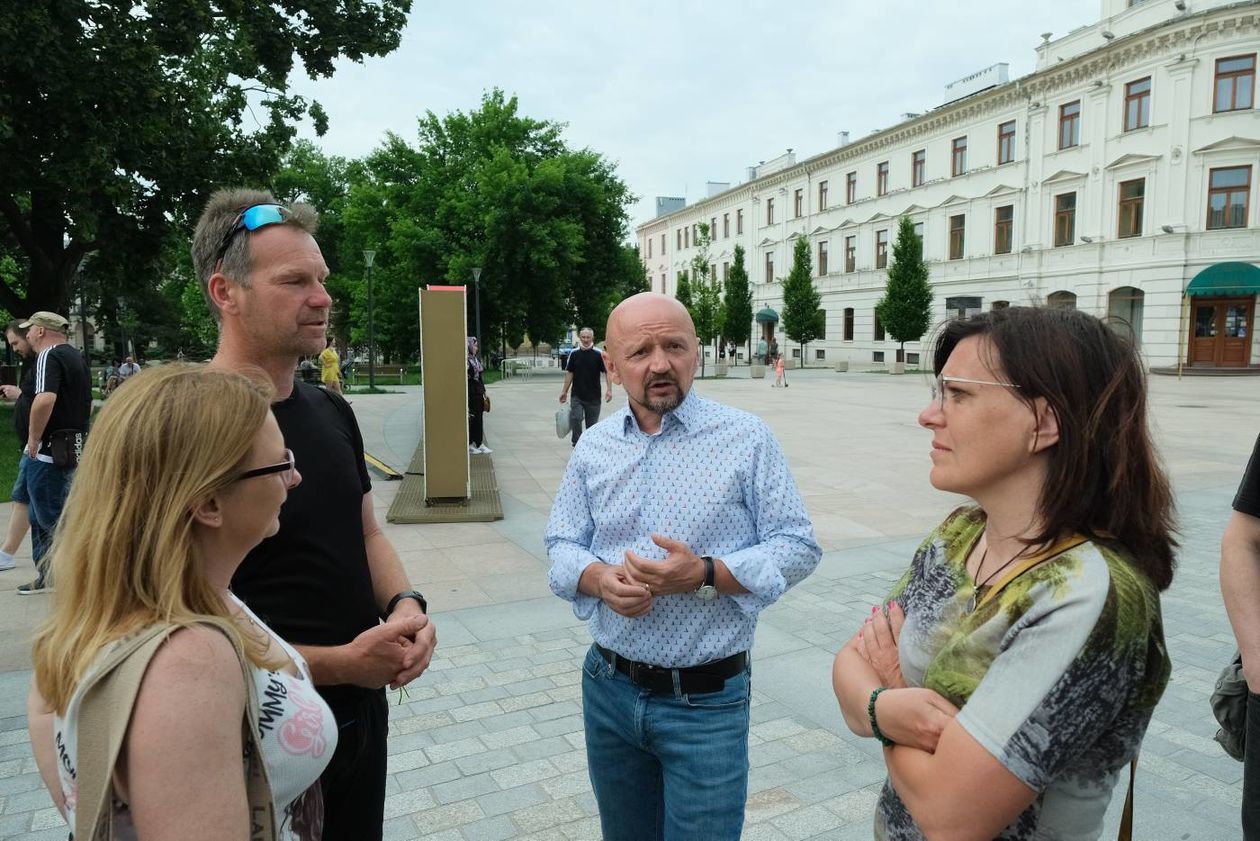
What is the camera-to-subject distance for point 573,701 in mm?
4336

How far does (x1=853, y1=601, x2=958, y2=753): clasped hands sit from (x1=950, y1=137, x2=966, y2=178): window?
44534 mm

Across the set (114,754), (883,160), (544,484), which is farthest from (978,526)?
(883,160)

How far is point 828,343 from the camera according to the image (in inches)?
2040

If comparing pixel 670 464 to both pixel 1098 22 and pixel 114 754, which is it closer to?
pixel 114 754

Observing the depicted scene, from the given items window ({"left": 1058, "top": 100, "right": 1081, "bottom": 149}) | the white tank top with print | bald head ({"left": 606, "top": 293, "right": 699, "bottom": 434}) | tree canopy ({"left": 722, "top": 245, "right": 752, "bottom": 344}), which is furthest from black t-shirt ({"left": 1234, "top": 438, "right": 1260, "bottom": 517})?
tree canopy ({"left": 722, "top": 245, "right": 752, "bottom": 344})

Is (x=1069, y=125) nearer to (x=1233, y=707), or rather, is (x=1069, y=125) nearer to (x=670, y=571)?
(x=1233, y=707)

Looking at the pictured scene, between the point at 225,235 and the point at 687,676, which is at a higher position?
the point at 225,235

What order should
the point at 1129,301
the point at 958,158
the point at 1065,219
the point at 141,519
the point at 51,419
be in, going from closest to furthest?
the point at 141,519 → the point at 51,419 → the point at 1129,301 → the point at 1065,219 → the point at 958,158

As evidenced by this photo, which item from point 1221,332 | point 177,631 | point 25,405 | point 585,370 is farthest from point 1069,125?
point 177,631

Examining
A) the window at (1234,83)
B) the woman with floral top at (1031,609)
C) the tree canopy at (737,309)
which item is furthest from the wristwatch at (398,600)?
the tree canopy at (737,309)

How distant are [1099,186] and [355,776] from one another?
3894 cm

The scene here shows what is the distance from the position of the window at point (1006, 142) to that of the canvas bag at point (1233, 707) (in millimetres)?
41599

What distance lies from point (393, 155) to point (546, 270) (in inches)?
445

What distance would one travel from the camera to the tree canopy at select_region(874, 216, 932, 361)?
4172 centimetres
